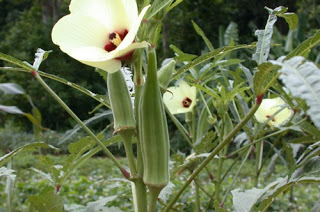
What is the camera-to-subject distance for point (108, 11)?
444 mm

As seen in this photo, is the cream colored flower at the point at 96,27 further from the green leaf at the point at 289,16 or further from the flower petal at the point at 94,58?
the green leaf at the point at 289,16

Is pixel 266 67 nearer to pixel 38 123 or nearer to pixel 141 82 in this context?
pixel 141 82

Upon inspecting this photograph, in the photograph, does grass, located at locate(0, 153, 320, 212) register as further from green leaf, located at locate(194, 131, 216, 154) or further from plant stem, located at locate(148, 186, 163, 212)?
plant stem, located at locate(148, 186, 163, 212)

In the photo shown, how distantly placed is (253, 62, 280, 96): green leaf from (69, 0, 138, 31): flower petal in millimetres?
135

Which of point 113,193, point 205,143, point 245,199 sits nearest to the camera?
point 245,199

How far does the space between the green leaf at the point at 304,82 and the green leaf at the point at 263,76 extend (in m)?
0.05

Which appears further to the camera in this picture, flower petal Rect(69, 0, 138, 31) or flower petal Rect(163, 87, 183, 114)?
flower petal Rect(163, 87, 183, 114)

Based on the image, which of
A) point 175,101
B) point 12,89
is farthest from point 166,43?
point 12,89

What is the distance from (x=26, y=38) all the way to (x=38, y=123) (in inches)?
328

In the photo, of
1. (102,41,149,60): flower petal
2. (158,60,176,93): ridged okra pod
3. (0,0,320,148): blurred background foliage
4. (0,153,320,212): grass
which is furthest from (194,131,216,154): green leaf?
(0,0,320,148): blurred background foliage

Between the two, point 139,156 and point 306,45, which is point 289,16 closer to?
point 306,45

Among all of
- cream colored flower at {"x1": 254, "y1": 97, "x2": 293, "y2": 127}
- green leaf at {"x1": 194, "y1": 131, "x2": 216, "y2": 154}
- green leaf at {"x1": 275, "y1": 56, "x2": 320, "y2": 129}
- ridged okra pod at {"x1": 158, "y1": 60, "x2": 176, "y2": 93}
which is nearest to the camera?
green leaf at {"x1": 275, "y1": 56, "x2": 320, "y2": 129}

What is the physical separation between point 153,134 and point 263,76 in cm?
13

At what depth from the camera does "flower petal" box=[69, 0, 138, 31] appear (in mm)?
434
